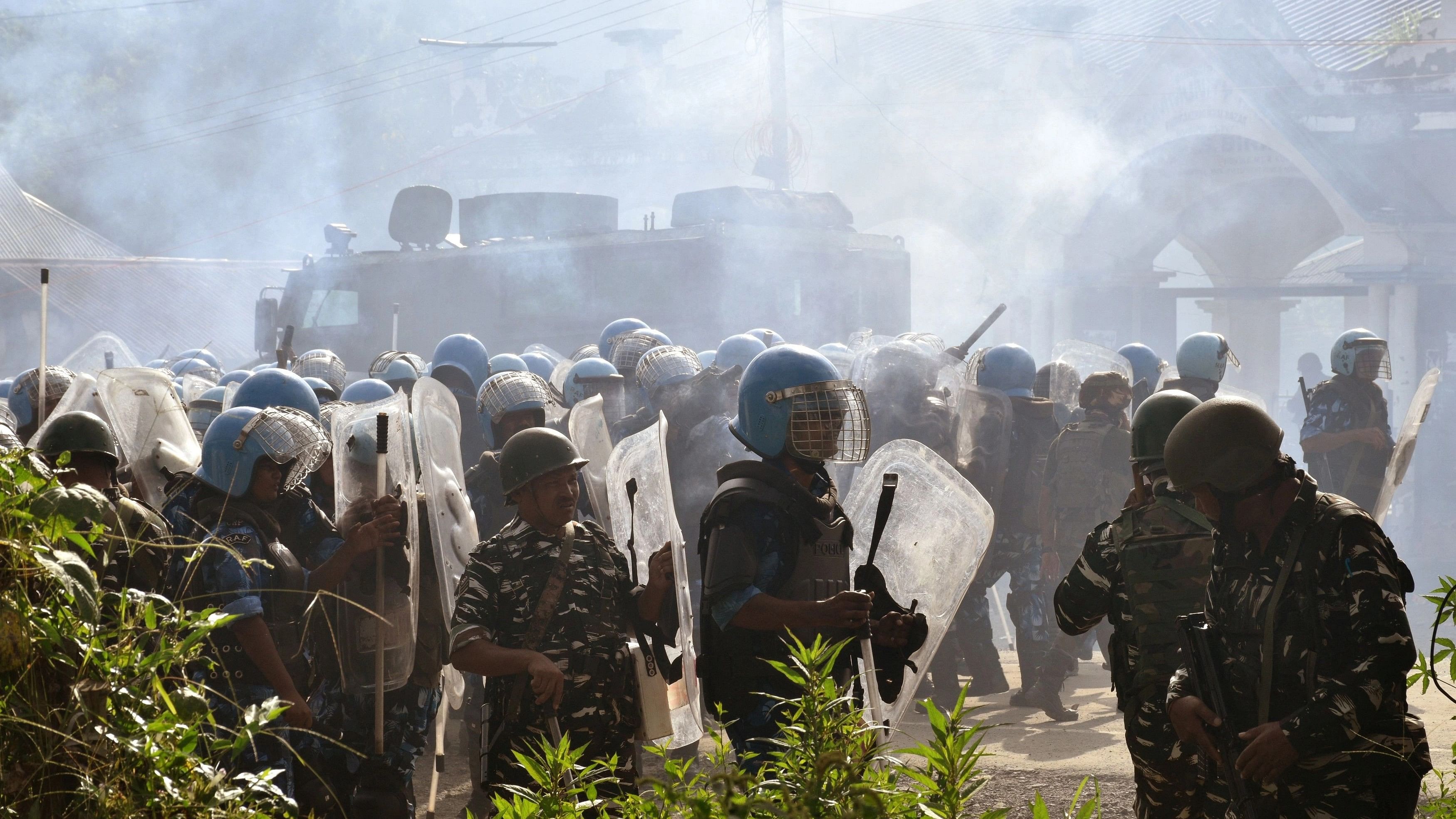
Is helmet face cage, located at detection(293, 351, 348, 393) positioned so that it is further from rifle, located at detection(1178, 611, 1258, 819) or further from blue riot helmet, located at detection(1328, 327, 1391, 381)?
rifle, located at detection(1178, 611, 1258, 819)

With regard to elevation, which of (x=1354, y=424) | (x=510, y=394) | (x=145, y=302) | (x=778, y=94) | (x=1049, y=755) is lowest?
(x=1049, y=755)

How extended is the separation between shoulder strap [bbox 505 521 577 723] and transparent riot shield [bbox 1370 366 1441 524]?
4902 millimetres

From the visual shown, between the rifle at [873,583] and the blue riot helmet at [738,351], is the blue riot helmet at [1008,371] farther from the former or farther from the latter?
the rifle at [873,583]

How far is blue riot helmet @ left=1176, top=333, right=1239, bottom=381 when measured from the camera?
27.3ft

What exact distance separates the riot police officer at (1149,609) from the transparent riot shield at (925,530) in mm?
547

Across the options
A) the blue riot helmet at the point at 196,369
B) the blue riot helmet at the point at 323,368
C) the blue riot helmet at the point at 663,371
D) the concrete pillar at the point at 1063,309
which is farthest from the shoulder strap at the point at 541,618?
the concrete pillar at the point at 1063,309

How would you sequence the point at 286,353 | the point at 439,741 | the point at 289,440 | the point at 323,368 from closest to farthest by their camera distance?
1. the point at 289,440
2. the point at 439,741
3. the point at 323,368
4. the point at 286,353

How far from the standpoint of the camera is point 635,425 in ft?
24.6

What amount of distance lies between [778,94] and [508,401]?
55.4ft

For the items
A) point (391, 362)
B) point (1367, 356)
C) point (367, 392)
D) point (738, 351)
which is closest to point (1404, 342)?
point (1367, 356)

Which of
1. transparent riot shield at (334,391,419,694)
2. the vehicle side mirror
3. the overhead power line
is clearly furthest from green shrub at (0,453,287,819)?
the overhead power line

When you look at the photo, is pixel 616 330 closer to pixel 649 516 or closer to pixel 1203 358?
pixel 1203 358

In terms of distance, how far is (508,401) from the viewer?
6.48 m

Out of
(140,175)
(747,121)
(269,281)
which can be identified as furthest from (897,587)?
(140,175)
